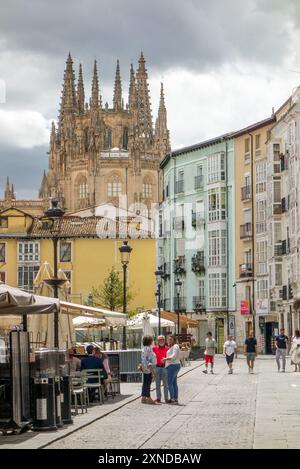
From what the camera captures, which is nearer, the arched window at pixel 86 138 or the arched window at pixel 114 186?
the arched window at pixel 114 186

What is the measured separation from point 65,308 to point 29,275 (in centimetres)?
7131

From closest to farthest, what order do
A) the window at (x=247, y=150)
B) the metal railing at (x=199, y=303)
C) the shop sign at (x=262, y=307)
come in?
the shop sign at (x=262, y=307)
the window at (x=247, y=150)
the metal railing at (x=199, y=303)

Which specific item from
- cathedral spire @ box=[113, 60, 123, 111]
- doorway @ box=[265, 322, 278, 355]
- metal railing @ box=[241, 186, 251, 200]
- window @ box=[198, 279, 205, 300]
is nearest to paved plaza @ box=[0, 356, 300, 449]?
doorway @ box=[265, 322, 278, 355]

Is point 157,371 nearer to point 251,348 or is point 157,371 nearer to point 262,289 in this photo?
point 251,348

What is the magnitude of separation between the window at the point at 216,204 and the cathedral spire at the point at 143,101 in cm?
7986

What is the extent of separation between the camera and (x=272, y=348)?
79625mm

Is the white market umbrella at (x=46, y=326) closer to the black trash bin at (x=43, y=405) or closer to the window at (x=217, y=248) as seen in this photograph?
the black trash bin at (x=43, y=405)

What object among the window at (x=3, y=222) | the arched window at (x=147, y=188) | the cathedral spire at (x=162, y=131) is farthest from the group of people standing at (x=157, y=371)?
the cathedral spire at (x=162, y=131)

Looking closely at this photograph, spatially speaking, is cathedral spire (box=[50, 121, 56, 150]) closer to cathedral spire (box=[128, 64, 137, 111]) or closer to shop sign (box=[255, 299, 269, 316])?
cathedral spire (box=[128, 64, 137, 111])

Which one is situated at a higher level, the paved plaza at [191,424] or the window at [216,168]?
the window at [216,168]

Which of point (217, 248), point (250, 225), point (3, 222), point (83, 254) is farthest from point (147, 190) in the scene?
point (250, 225)

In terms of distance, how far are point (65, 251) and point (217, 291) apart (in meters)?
14.3

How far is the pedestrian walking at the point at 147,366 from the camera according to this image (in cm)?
2528

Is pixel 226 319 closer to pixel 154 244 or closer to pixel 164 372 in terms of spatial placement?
pixel 154 244
